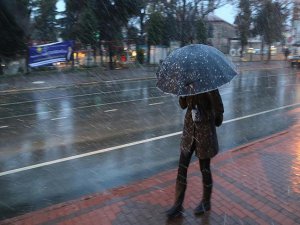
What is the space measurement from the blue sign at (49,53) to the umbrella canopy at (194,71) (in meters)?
22.5

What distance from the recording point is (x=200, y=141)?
13.9 ft

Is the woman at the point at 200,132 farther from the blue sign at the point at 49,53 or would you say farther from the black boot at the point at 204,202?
the blue sign at the point at 49,53

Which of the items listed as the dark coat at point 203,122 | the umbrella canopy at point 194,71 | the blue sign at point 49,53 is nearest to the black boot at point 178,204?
the dark coat at point 203,122

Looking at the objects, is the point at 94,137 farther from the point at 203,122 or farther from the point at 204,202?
the point at 203,122

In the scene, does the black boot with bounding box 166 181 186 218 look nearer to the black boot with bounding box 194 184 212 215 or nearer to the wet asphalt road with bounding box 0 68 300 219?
the black boot with bounding box 194 184 212 215

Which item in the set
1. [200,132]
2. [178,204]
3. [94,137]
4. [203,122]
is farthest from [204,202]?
[94,137]

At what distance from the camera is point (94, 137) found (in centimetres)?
A: 899

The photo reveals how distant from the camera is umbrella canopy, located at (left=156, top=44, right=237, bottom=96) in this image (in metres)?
3.74

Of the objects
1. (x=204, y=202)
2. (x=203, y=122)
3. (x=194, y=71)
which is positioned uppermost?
(x=194, y=71)

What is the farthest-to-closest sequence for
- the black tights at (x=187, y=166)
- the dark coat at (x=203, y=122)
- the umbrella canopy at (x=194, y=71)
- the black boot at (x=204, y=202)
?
the black boot at (x=204, y=202), the black tights at (x=187, y=166), the dark coat at (x=203, y=122), the umbrella canopy at (x=194, y=71)

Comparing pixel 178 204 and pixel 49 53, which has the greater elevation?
pixel 49 53

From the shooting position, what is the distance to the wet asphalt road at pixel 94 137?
6.07m

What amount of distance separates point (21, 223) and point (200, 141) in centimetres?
230

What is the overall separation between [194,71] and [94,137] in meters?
5.59
